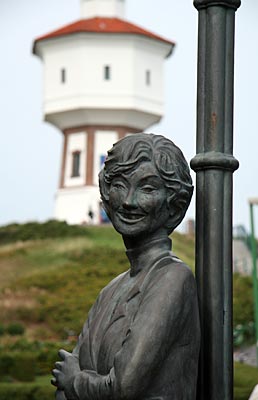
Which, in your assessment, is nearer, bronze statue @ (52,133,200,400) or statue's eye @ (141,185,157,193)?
bronze statue @ (52,133,200,400)

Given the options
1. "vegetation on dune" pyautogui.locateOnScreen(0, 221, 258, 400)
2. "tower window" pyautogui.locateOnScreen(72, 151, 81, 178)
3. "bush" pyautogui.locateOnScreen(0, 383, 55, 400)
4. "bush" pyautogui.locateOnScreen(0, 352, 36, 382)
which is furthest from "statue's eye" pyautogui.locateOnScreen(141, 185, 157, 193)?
"tower window" pyautogui.locateOnScreen(72, 151, 81, 178)

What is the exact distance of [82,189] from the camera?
43.8 meters

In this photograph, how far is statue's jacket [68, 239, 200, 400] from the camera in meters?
2.85

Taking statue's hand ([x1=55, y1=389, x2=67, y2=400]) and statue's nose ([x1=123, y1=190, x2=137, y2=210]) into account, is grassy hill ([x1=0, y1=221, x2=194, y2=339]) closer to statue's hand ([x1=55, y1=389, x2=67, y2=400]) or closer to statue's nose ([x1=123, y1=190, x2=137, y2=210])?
statue's hand ([x1=55, y1=389, x2=67, y2=400])

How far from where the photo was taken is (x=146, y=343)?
285 centimetres

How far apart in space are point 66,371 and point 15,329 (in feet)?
71.3

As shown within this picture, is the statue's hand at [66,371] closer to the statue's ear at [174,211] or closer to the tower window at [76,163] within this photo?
the statue's ear at [174,211]

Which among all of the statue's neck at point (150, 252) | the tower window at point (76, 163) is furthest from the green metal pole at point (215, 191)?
the tower window at point (76, 163)

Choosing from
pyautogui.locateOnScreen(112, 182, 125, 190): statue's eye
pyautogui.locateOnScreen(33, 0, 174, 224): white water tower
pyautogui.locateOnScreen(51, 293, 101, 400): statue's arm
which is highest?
pyautogui.locateOnScreen(33, 0, 174, 224): white water tower

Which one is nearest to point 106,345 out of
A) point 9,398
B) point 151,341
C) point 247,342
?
point 151,341

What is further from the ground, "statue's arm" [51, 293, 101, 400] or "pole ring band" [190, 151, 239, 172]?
"pole ring band" [190, 151, 239, 172]

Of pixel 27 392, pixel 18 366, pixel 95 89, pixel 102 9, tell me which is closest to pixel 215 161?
pixel 27 392

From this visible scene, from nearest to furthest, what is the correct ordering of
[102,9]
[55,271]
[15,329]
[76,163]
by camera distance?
1. [15,329]
2. [55,271]
3. [76,163]
4. [102,9]

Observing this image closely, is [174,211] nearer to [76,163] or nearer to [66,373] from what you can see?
[66,373]
